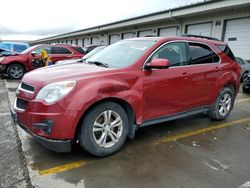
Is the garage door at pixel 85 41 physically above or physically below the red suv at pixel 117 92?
above

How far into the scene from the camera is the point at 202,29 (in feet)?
51.5

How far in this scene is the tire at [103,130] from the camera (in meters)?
3.33

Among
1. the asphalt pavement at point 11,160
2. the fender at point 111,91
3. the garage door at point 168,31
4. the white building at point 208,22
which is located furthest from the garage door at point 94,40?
the fender at point 111,91

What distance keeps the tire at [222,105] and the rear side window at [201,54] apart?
2.57ft

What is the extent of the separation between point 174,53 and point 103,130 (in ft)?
6.38

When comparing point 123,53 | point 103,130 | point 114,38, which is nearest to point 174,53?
point 123,53

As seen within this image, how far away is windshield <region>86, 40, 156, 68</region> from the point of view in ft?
13.1

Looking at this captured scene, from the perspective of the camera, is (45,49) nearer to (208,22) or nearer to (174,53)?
(174,53)

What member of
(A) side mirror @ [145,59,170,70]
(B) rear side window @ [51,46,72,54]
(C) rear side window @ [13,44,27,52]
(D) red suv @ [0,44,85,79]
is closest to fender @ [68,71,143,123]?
(A) side mirror @ [145,59,170,70]

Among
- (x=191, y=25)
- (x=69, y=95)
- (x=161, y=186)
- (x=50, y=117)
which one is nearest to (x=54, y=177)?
(x=50, y=117)

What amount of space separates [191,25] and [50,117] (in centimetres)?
1514

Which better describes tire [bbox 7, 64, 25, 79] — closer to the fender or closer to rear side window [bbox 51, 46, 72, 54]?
rear side window [bbox 51, 46, 72, 54]

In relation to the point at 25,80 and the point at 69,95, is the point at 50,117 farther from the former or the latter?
the point at 25,80

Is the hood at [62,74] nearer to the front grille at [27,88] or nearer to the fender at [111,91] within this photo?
the front grille at [27,88]
